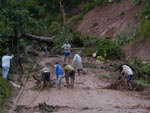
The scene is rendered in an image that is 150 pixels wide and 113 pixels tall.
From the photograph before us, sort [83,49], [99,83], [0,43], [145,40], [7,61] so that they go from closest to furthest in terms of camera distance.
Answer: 1. [7,61]
2. [99,83]
3. [0,43]
4. [145,40]
5. [83,49]

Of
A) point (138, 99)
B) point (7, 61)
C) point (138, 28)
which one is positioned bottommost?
point (138, 99)

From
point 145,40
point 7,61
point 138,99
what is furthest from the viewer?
point 145,40

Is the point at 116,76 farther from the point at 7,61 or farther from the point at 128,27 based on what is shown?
the point at 128,27

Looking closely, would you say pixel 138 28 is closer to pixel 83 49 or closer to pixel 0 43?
pixel 83 49

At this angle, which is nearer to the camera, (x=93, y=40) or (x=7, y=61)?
(x=7, y=61)

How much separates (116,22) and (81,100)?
66.4 ft

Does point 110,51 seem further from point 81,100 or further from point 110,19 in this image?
point 81,100

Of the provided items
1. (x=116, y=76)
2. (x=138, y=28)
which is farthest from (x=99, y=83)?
(x=138, y=28)

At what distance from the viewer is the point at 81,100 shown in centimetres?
2058

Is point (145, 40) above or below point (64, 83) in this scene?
above

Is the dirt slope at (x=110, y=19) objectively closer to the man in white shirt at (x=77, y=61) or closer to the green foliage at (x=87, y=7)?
the green foliage at (x=87, y=7)

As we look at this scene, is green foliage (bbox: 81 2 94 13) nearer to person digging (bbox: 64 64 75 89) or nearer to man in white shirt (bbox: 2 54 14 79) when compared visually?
person digging (bbox: 64 64 75 89)

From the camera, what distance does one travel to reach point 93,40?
35.9 m

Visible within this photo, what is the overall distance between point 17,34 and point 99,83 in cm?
676
